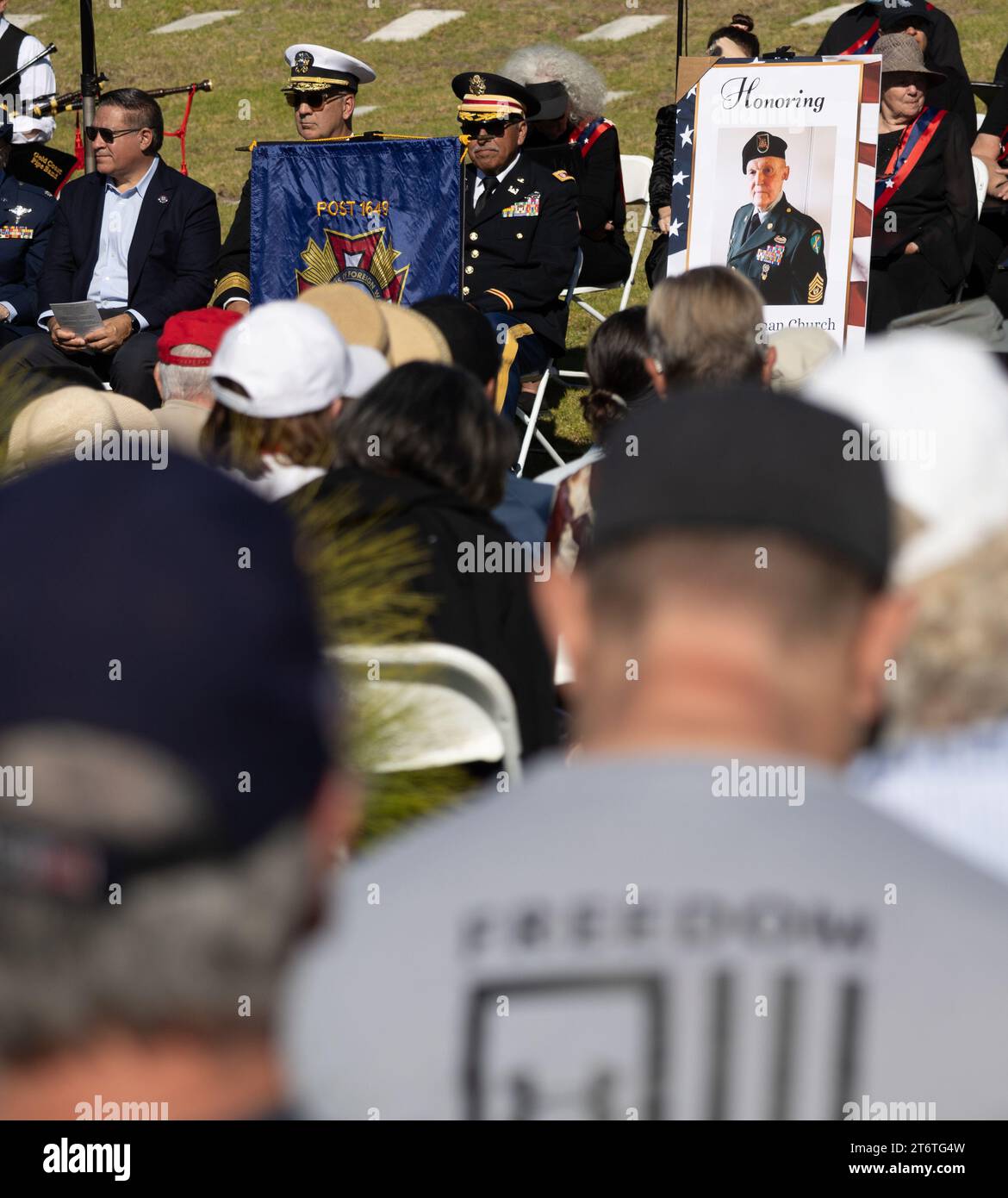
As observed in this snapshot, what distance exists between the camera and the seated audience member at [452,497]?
2.75 meters

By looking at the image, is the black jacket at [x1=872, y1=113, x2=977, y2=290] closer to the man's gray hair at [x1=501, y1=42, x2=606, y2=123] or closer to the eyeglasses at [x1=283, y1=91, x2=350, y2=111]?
the man's gray hair at [x1=501, y1=42, x2=606, y2=123]

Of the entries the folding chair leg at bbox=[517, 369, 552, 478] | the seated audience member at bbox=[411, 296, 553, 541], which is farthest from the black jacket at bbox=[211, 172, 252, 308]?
the seated audience member at bbox=[411, 296, 553, 541]

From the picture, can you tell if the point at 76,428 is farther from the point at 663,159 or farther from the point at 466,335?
the point at 663,159

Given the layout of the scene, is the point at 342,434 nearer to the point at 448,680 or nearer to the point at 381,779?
the point at 448,680

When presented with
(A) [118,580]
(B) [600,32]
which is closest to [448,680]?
(A) [118,580]

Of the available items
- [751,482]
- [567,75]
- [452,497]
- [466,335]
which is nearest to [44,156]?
[567,75]

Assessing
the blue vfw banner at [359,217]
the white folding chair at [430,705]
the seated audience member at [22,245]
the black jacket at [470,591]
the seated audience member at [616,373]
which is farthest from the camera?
the seated audience member at [22,245]

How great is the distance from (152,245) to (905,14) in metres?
3.46

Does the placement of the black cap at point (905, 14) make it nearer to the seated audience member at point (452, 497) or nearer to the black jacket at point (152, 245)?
the black jacket at point (152, 245)

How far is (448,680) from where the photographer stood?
96.0 inches

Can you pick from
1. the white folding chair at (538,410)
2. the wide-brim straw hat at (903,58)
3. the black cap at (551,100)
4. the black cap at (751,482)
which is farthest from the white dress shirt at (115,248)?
the black cap at (751,482)

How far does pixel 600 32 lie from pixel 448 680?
42.5ft

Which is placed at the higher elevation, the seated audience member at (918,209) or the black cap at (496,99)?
the black cap at (496,99)

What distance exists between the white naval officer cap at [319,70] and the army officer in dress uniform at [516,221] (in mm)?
512
